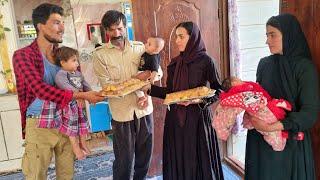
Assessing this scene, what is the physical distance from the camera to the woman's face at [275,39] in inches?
58.7

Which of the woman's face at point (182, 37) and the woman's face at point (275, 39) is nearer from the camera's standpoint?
the woman's face at point (275, 39)

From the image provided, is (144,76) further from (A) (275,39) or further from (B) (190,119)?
(A) (275,39)

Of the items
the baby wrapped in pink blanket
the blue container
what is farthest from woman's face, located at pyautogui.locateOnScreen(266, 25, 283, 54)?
the blue container

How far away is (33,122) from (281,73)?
1484 mm

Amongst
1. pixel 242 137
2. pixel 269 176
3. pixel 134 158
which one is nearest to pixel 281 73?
pixel 269 176

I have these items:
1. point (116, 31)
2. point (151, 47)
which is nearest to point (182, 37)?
point (151, 47)

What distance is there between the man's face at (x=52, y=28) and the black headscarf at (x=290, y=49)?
1.27 meters

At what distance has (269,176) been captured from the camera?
1.59m

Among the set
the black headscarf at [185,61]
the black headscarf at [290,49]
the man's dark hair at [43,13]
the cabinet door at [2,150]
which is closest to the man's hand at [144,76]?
the black headscarf at [185,61]

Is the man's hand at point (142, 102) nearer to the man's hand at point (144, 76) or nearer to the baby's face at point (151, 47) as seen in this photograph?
the man's hand at point (144, 76)

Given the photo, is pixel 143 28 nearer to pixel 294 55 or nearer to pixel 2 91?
pixel 294 55

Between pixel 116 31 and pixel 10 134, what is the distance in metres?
1.95

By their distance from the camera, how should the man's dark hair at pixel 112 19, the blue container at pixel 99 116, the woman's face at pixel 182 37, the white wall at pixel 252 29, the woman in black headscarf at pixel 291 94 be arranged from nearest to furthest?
1. the woman in black headscarf at pixel 291 94
2. the woman's face at pixel 182 37
3. the man's dark hair at pixel 112 19
4. the white wall at pixel 252 29
5. the blue container at pixel 99 116

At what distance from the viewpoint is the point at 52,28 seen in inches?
71.1
